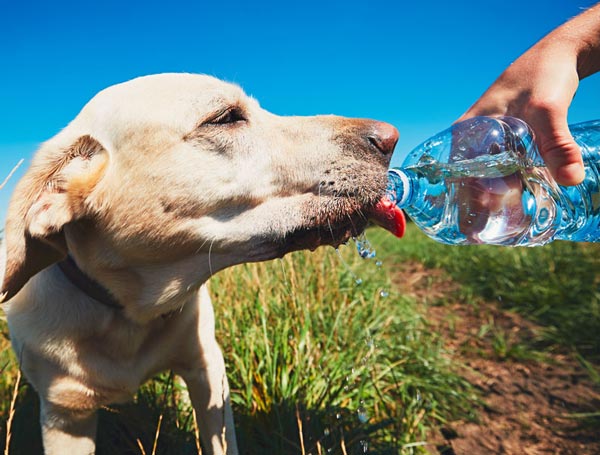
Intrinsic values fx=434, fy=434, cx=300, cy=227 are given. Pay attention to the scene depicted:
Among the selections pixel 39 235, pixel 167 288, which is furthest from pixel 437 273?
pixel 39 235

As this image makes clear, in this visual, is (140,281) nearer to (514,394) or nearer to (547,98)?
(547,98)

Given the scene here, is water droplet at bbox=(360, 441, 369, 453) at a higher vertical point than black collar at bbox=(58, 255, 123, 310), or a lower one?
lower

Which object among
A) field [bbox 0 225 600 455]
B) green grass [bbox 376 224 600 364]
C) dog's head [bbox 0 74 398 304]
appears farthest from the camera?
green grass [bbox 376 224 600 364]

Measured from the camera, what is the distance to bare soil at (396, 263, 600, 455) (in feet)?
8.27

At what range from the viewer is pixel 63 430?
2012 mm

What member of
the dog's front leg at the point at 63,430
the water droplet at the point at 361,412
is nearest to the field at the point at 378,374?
the water droplet at the point at 361,412

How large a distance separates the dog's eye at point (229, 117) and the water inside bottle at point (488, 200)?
852 millimetres

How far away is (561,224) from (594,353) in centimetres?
171

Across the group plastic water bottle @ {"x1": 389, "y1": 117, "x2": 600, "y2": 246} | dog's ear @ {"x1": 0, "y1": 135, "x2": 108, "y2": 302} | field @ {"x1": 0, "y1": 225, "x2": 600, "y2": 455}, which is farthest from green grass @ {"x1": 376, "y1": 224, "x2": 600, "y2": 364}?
dog's ear @ {"x1": 0, "y1": 135, "x2": 108, "y2": 302}

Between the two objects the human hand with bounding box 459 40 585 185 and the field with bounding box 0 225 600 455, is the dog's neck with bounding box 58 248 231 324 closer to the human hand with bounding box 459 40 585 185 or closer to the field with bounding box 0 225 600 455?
the field with bounding box 0 225 600 455

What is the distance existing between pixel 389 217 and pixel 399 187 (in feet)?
0.60

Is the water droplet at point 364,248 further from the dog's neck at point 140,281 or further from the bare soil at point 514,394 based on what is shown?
the bare soil at point 514,394

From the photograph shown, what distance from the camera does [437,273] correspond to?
21.4 feet

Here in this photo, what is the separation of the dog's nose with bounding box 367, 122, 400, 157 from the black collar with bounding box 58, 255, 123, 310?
1.32 metres
